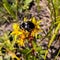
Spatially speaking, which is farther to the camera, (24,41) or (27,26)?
(24,41)

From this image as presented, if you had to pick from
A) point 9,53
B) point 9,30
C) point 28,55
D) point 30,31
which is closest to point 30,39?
point 30,31

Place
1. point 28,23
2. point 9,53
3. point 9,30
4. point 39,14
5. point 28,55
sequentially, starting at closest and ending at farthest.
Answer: point 28,23 → point 28,55 → point 9,53 → point 9,30 → point 39,14

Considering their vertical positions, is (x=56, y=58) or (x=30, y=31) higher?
(x=30, y=31)

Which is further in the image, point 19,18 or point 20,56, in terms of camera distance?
point 19,18

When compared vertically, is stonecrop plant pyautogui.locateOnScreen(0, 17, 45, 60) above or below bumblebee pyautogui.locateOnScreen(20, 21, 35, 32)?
below

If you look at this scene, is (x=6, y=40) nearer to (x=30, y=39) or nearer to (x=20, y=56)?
(x=20, y=56)

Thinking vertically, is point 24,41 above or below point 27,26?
below

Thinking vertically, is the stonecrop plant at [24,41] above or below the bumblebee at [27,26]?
below

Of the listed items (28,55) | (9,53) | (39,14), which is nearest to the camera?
(28,55)
